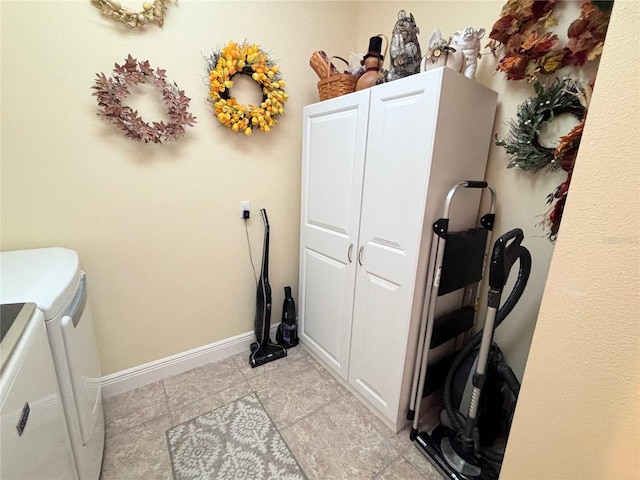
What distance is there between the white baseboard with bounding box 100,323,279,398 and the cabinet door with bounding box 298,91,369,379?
549 millimetres

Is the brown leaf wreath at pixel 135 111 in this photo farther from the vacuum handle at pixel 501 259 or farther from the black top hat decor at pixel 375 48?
the vacuum handle at pixel 501 259

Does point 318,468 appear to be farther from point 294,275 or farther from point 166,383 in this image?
point 294,275

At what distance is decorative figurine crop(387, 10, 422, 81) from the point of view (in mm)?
1334

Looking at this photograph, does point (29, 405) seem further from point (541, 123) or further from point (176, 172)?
point (541, 123)

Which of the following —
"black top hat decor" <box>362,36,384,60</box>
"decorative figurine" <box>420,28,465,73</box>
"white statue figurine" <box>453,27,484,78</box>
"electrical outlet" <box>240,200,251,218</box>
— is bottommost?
"electrical outlet" <box>240,200,251,218</box>

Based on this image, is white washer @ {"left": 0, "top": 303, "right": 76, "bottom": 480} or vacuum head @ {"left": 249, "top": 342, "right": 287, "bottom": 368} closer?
white washer @ {"left": 0, "top": 303, "right": 76, "bottom": 480}

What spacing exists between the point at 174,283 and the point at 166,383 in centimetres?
66

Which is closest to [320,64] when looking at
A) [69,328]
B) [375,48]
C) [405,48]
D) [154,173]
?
[375,48]

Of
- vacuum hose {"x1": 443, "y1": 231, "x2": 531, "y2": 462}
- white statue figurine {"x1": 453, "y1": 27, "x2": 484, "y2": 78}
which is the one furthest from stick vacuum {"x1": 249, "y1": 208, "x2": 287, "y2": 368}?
white statue figurine {"x1": 453, "y1": 27, "x2": 484, "y2": 78}

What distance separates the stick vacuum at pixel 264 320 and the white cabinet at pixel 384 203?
35cm

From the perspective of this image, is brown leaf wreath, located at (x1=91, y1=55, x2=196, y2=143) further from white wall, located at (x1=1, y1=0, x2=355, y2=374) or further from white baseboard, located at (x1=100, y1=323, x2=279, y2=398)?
white baseboard, located at (x1=100, y1=323, x2=279, y2=398)

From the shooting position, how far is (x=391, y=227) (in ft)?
4.55

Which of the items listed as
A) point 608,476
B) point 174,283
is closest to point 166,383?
point 174,283

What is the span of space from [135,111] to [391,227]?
1.46 m
